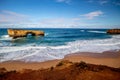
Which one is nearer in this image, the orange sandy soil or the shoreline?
the orange sandy soil

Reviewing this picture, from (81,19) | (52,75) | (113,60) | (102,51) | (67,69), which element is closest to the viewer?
(52,75)

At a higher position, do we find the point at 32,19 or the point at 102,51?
→ the point at 32,19

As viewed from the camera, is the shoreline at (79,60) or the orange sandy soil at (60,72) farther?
the shoreline at (79,60)

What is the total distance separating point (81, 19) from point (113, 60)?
7.54 ft

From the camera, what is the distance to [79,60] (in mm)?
4363

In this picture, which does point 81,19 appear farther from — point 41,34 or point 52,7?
point 41,34

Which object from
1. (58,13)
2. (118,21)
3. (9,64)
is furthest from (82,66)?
(118,21)

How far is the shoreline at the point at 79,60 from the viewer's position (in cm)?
386

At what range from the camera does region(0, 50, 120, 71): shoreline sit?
3860mm

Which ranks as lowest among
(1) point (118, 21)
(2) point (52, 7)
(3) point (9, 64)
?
(3) point (9, 64)

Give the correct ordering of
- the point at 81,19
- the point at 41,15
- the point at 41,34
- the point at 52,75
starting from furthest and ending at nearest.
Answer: the point at 41,34, the point at 81,19, the point at 41,15, the point at 52,75

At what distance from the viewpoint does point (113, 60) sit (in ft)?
14.3

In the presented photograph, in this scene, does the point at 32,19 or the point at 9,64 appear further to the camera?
the point at 32,19

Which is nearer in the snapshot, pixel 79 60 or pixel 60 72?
pixel 60 72
